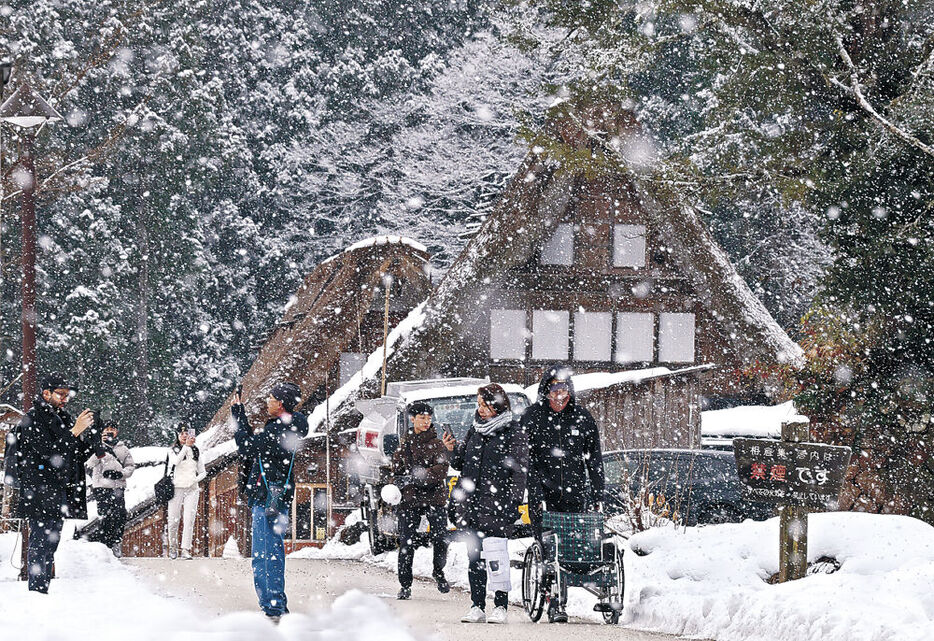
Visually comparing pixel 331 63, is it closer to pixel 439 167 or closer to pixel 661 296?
pixel 439 167

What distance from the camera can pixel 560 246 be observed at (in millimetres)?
25281

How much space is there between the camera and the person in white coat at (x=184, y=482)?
16.5 meters

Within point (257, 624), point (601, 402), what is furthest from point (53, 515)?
point (601, 402)

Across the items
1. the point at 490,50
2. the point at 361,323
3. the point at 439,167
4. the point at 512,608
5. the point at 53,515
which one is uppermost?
the point at 490,50

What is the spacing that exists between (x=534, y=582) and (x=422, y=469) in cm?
203

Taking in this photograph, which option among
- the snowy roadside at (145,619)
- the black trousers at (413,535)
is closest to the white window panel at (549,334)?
the black trousers at (413,535)

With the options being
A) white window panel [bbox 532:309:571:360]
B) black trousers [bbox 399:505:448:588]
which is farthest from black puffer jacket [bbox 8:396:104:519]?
white window panel [bbox 532:309:571:360]

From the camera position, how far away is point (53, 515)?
995 centimetres

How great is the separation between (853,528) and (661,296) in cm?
1591

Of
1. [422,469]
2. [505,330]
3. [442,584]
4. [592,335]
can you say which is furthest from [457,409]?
[592,335]

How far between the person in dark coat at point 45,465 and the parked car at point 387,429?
5029mm

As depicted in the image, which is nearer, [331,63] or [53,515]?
[53,515]

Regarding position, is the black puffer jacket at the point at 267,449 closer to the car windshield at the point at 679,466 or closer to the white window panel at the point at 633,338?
the car windshield at the point at 679,466

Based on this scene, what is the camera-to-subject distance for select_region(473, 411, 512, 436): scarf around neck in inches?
366
